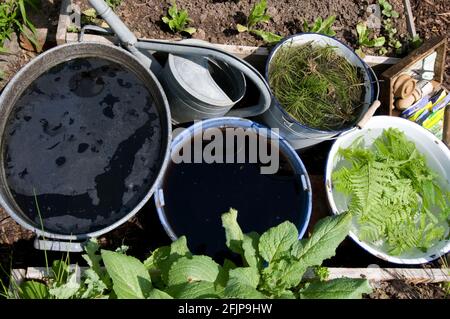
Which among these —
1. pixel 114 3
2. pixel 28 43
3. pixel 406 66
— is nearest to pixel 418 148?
pixel 406 66

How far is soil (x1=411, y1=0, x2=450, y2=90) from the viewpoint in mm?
3104

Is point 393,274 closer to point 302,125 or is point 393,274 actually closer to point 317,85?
point 302,125

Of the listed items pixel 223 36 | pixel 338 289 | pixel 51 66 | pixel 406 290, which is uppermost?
pixel 223 36

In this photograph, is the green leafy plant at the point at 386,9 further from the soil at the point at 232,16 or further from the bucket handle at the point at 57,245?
the bucket handle at the point at 57,245

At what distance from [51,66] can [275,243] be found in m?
1.27

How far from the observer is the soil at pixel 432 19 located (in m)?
3.10

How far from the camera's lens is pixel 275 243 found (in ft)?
5.95

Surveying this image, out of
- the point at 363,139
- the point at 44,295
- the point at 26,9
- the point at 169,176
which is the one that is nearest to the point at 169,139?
the point at 169,176

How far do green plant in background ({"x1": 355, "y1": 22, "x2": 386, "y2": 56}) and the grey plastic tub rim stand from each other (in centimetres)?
139

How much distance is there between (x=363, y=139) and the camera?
2.62 m

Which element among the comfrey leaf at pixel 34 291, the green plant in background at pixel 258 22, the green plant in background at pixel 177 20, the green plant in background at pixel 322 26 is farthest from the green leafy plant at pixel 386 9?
the comfrey leaf at pixel 34 291

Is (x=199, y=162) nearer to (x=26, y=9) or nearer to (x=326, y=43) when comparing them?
(x=326, y=43)

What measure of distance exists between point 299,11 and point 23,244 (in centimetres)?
208

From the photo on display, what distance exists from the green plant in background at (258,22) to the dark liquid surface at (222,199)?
26.7 inches
